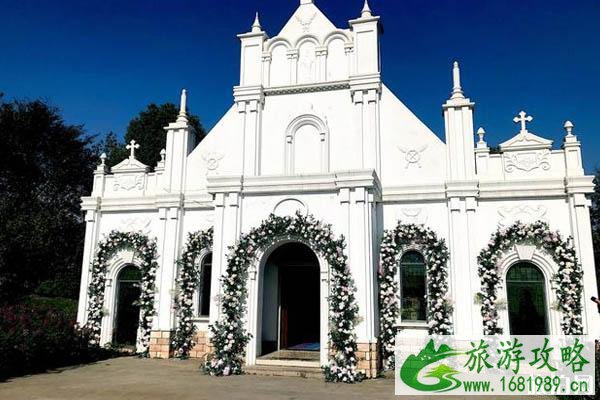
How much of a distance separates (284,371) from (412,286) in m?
4.26

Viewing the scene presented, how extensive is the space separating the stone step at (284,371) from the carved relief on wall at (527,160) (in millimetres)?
7512

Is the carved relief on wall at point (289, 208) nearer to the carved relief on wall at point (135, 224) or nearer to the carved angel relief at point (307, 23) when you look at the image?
the carved relief on wall at point (135, 224)

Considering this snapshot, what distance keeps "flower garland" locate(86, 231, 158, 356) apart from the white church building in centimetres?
9

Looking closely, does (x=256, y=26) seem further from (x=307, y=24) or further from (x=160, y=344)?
(x=160, y=344)

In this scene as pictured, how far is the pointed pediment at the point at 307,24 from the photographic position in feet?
49.6

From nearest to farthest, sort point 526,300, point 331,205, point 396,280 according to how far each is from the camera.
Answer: point 331,205, point 526,300, point 396,280

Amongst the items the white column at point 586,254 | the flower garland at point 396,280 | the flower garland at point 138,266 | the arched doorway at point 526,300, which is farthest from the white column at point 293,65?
the white column at point 586,254

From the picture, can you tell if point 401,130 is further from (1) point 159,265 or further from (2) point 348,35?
(1) point 159,265

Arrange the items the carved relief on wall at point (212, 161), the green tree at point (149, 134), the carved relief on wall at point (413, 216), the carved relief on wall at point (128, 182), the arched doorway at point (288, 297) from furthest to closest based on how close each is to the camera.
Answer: the green tree at point (149, 134)
the carved relief on wall at point (128, 182)
the carved relief on wall at point (212, 161)
the carved relief on wall at point (413, 216)
the arched doorway at point (288, 297)

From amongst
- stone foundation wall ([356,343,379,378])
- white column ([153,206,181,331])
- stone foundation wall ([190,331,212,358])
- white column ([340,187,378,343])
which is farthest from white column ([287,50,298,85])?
stone foundation wall ([356,343,379,378])

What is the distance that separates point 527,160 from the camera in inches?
515

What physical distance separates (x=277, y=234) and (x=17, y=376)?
6.73 metres

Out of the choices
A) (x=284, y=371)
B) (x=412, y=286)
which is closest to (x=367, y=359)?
(x=284, y=371)

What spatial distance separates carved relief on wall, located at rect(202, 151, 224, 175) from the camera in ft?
50.0
